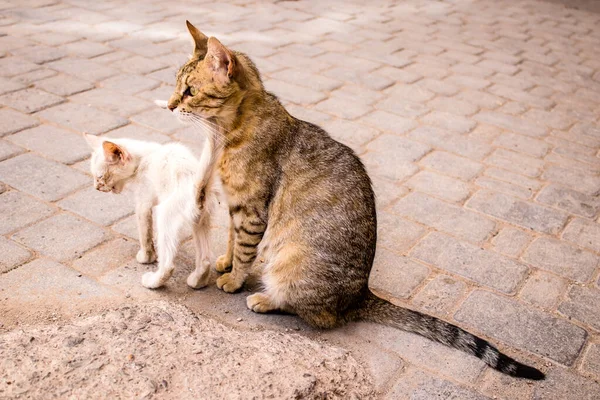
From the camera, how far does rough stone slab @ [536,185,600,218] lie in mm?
4906

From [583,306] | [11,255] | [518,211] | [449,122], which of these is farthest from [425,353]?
[449,122]

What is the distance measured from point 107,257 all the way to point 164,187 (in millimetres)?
709

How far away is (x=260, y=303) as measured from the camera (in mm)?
3545

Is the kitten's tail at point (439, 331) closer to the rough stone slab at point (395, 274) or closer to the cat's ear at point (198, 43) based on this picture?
the rough stone slab at point (395, 274)

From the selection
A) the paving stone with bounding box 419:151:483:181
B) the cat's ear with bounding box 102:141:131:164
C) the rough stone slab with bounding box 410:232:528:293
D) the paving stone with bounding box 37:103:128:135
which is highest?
the cat's ear with bounding box 102:141:131:164

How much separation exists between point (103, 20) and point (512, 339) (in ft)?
21.0

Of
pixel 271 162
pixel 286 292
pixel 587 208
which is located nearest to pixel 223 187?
pixel 271 162

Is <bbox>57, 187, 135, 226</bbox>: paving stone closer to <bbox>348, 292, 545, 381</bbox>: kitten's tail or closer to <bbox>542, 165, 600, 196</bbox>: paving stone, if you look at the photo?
<bbox>348, 292, 545, 381</bbox>: kitten's tail

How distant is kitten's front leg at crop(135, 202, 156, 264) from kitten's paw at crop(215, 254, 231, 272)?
1.32 ft

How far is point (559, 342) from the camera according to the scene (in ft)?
11.6

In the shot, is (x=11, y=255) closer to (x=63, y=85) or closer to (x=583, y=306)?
(x=63, y=85)

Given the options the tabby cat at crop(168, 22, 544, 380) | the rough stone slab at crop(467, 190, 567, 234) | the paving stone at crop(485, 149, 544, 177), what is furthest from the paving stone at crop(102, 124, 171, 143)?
the paving stone at crop(485, 149, 544, 177)

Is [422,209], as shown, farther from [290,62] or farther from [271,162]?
[290,62]

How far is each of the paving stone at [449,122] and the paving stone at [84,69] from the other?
130 inches
